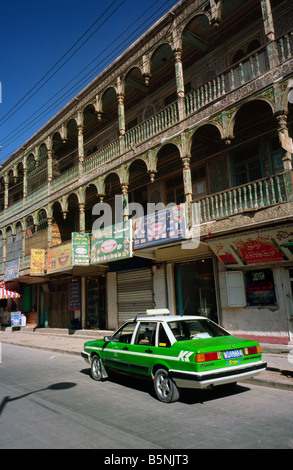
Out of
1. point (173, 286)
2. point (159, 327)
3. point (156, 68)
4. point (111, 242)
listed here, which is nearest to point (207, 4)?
point (156, 68)

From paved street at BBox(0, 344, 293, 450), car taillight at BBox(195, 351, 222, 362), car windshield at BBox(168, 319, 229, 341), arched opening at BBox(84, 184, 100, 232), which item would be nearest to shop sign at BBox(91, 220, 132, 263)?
arched opening at BBox(84, 184, 100, 232)

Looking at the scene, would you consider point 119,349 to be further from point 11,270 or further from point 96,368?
point 11,270

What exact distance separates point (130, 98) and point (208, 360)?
1603cm

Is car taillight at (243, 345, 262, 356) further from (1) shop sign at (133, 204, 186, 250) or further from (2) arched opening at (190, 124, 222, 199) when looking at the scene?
(2) arched opening at (190, 124, 222, 199)

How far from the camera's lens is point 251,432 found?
4570 mm

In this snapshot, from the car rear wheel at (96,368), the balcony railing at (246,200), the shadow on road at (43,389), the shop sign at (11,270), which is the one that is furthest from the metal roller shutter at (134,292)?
the shop sign at (11,270)

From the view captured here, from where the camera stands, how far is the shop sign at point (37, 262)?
2090cm

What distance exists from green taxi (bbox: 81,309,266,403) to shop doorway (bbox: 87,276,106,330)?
37.7 feet

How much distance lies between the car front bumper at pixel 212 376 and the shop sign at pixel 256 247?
501 centimetres

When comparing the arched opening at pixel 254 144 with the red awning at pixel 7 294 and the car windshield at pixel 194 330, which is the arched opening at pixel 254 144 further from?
the red awning at pixel 7 294

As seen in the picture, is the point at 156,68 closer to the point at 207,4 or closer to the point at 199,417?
the point at 207,4

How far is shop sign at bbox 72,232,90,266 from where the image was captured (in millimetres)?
16734

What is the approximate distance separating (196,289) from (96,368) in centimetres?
669

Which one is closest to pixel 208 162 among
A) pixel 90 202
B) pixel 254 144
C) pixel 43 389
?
pixel 254 144
